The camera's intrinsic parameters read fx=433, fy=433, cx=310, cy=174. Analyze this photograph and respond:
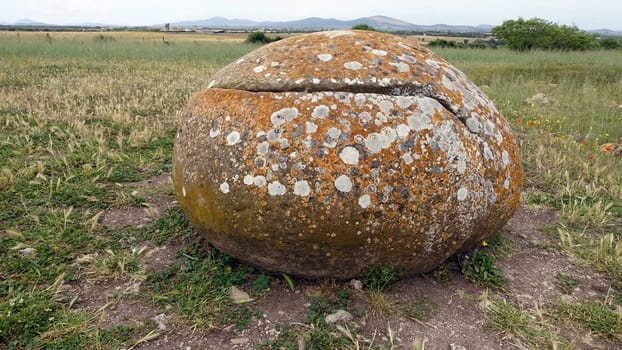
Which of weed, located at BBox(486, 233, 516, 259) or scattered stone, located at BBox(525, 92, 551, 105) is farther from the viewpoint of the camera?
scattered stone, located at BBox(525, 92, 551, 105)

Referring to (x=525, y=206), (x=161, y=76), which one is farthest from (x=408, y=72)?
(x=161, y=76)

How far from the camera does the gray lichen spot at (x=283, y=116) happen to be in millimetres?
2982

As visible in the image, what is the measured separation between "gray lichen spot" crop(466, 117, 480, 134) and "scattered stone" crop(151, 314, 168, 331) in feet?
8.40

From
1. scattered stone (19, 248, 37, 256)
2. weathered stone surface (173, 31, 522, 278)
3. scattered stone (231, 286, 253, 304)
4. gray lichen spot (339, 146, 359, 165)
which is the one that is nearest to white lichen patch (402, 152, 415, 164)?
weathered stone surface (173, 31, 522, 278)

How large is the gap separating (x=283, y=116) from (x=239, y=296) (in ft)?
4.45

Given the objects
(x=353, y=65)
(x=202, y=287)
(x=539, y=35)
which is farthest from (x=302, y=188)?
(x=539, y=35)

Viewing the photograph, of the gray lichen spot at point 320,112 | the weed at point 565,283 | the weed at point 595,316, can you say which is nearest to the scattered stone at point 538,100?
the weed at point 565,283

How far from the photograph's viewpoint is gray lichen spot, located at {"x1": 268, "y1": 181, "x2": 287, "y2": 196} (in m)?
2.89

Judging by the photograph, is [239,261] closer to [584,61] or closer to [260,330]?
[260,330]

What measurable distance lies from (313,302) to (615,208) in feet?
12.6

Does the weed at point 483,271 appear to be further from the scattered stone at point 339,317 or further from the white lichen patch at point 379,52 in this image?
the white lichen patch at point 379,52

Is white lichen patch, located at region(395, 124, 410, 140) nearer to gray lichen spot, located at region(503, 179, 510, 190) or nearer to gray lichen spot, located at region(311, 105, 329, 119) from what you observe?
gray lichen spot, located at region(311, 105, 329, 119)

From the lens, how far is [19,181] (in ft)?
16.3

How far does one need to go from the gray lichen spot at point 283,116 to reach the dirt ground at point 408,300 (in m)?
1.25
